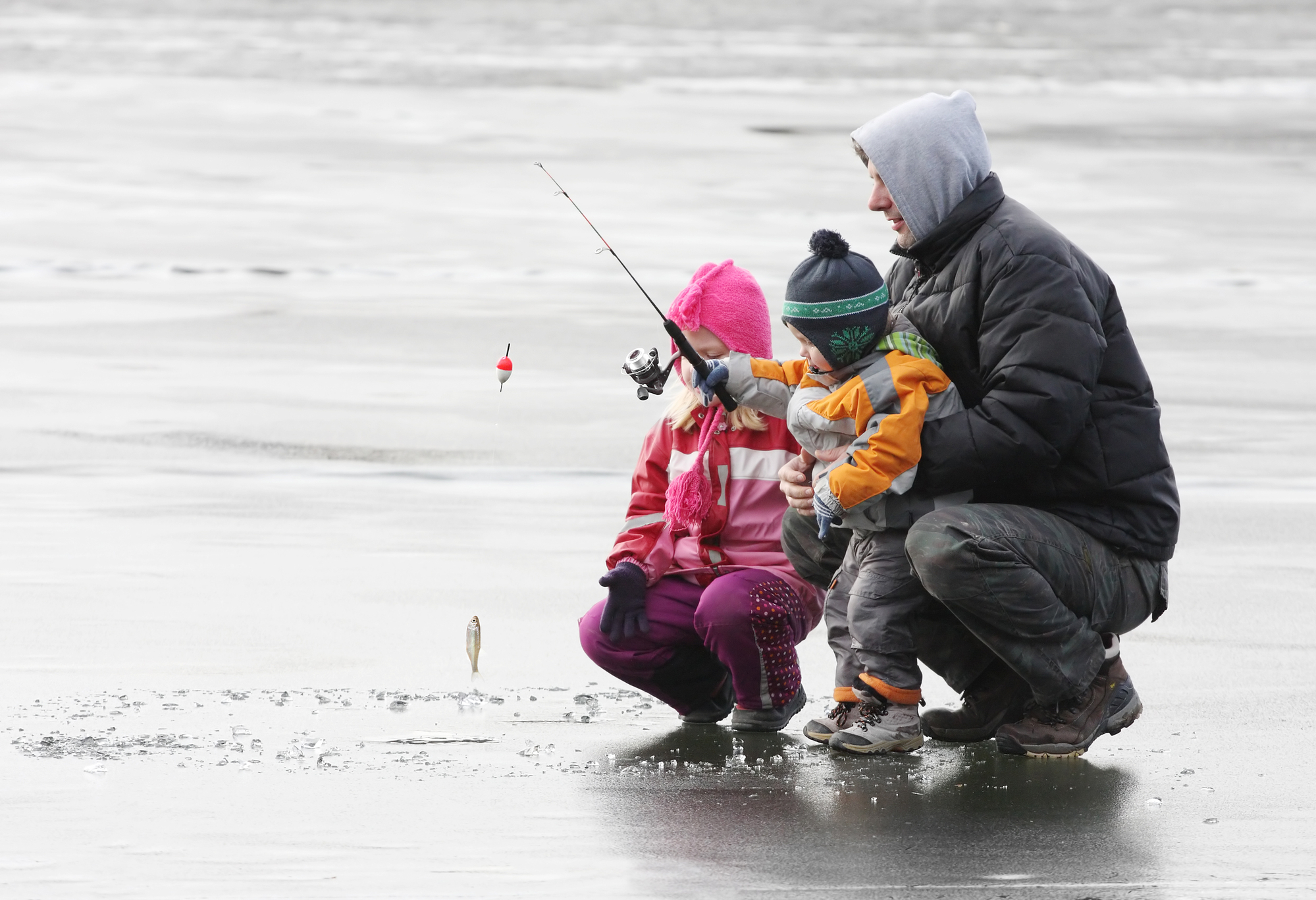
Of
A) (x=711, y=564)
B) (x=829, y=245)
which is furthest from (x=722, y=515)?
(x=829, y=245)

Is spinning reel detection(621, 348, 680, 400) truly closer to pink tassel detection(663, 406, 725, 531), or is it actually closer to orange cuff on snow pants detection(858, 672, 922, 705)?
pink tassel detection(663, 406, 725, 531)

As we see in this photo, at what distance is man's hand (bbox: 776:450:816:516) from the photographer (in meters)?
4.91

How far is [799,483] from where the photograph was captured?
4.95m

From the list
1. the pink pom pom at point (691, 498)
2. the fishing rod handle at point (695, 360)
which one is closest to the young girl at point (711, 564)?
the pink pom pom at point (691, 498)

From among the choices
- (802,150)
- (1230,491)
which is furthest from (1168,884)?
(802,150)

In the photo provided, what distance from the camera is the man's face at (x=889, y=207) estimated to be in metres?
4.91

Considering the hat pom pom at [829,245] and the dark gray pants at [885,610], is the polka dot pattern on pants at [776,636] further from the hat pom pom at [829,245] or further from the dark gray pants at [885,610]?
the hat pom pom at [829,245]

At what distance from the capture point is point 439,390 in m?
9.48

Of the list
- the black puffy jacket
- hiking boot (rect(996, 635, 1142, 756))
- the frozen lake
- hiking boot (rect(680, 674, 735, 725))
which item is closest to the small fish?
the frozen lake

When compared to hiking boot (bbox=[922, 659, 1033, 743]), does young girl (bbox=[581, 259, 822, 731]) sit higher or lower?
higher

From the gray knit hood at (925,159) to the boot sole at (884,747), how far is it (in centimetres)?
112

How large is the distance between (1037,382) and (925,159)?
1.88 ft

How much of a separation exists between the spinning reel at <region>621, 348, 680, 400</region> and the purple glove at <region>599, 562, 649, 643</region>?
42cm

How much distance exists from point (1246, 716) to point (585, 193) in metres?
11.1
